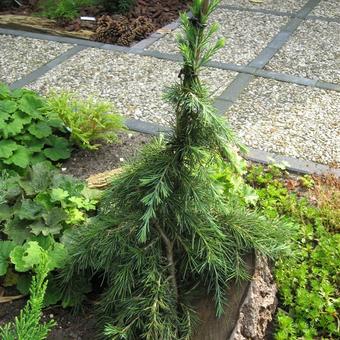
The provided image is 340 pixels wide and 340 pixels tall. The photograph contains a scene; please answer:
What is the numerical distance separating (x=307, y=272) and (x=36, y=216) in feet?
4.49

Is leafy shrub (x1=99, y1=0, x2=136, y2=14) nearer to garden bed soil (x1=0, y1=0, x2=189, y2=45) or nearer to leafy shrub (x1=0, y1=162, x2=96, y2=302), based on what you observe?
garden bed soil (x1=0, y1=0, x2=189, y2=45)

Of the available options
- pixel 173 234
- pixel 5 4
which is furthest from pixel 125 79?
pixel 5 4

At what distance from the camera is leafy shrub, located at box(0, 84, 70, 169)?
3.41 metres

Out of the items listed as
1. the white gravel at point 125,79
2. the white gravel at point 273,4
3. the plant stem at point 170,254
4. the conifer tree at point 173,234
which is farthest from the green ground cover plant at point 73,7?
the plant stem at point 170,254

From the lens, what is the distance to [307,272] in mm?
2770

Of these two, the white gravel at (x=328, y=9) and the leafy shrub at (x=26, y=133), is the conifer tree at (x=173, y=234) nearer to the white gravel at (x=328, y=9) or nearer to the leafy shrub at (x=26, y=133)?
the leafy shrub at (x=26, y=133)

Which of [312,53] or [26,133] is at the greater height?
[26,133]

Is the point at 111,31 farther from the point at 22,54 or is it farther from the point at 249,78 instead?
the point at 249,78

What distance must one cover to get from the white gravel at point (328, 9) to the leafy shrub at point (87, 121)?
3.92m

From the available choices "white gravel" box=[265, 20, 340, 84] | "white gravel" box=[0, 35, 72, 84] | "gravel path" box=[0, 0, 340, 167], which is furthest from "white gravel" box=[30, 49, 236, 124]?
"white gravel" box=[265, 20, 340, 84]

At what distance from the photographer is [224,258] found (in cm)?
228

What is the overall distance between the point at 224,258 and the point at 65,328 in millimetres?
808

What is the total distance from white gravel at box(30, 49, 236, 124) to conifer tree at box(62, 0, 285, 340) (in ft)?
6.78

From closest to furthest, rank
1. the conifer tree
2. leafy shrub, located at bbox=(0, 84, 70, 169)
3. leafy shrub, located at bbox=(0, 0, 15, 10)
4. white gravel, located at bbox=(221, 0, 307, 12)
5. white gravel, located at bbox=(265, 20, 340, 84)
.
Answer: the conifer tree → leafy shrub, located at bbox=(0, 84, 70, 169) → white gravel, located at bbox=(265, 20, 340, 84) → white gravel, located at bbox=(221, 0, 307, 12) → leafy shrub, located at bbox=(0, 0, 15, 10)
